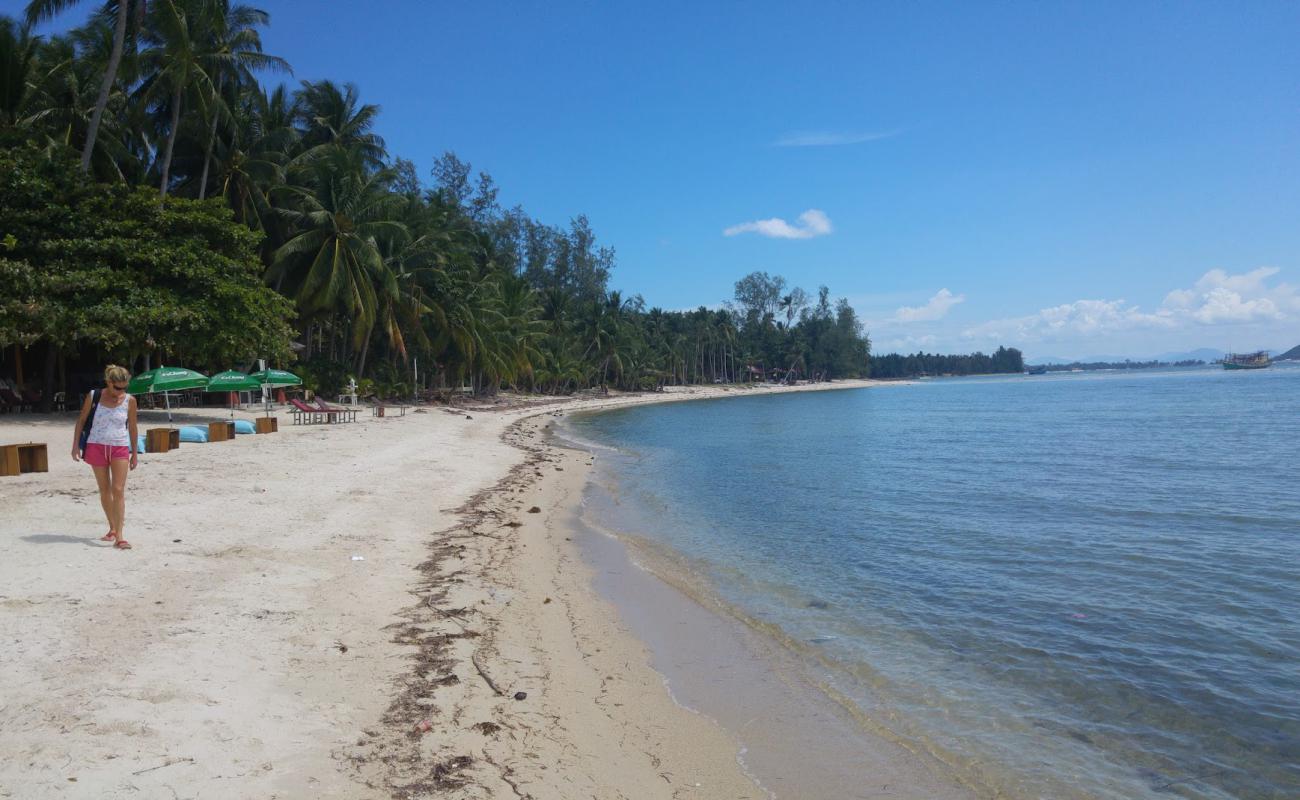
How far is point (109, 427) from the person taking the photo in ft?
25.0

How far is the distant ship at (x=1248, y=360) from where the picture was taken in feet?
520

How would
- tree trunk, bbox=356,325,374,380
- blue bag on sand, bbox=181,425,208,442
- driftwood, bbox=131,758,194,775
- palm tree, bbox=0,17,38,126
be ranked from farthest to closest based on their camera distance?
tree trunk, bbox=356,325,374,380
palm tree, bbox=0,17,38,126
blue bag on sand, bbox=181,425,208,442
driftwood, bbox=131,758,194,775

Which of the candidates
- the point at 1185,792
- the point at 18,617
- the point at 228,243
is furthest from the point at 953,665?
the point at 228,243

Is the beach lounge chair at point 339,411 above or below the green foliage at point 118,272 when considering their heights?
below

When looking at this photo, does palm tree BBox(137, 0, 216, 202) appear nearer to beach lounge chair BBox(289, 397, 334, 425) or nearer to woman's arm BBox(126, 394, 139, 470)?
beach lounge chair BBox(289, 397, 334, 425)

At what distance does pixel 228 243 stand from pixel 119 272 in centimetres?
402

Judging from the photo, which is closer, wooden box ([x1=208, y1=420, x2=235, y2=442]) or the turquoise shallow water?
the turquoise shallow water

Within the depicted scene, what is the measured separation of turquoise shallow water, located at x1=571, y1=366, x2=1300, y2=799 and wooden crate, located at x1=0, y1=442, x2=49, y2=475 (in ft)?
30.6

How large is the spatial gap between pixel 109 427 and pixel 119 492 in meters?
0.69

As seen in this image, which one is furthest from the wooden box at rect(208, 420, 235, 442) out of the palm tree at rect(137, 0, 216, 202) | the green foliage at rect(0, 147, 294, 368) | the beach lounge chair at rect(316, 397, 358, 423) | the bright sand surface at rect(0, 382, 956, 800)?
the palm tree at rect(137, 0, 216, 202)

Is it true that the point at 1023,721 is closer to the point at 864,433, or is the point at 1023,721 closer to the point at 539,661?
the point at 539,661

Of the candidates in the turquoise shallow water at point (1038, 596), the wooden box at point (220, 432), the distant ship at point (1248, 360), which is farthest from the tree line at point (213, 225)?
the distant ship at point (1248, 360)

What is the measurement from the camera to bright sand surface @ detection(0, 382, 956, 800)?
161 inches

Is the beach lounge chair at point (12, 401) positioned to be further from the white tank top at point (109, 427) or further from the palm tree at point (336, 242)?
the white tank top at point (109, 427)
